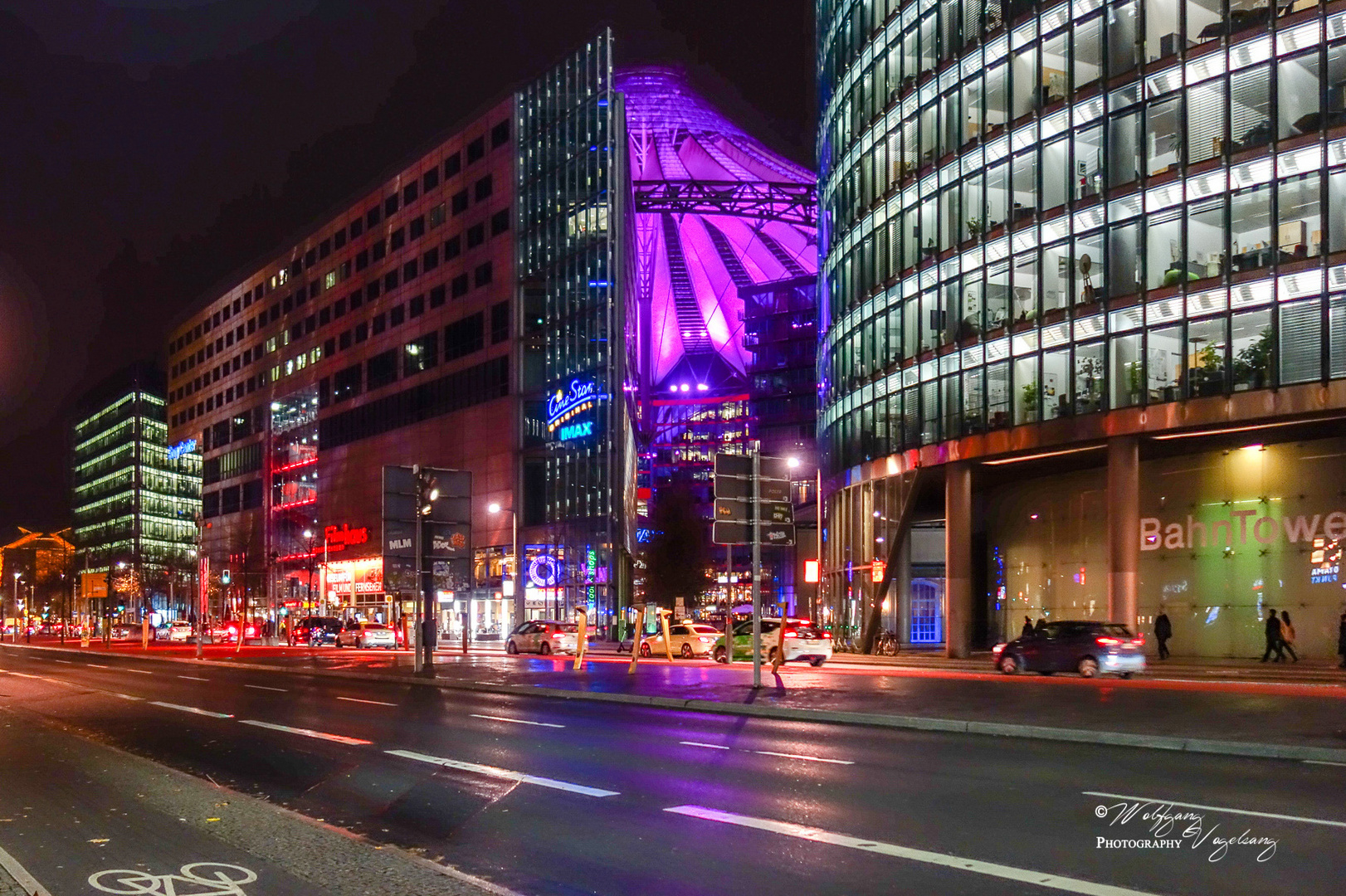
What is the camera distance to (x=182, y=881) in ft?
29.6

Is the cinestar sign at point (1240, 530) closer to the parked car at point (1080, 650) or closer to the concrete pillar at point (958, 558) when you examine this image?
the concrete pillar at point (958, 558)

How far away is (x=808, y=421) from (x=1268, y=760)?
476 feet

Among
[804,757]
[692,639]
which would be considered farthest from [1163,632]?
[804,757]

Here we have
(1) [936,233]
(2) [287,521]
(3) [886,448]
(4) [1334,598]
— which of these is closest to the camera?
(4) [1334,598]

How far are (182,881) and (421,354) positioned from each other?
90.6 m

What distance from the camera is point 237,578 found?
11288 centimetres

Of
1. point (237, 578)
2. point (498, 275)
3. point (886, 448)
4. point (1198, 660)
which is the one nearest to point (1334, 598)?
point (1198, 660)

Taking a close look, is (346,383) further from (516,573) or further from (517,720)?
(517,720)

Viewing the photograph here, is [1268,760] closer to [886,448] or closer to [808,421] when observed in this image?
[886,448]

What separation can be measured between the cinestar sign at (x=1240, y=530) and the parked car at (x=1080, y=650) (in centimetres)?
1034

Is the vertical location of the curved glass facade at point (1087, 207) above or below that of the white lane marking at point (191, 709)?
above

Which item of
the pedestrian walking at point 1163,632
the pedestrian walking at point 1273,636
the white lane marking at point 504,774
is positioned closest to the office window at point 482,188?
the pedestrian walking at point 1163,632

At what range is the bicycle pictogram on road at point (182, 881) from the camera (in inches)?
341

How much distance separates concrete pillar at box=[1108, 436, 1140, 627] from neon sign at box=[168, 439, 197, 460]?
124244 millimetres
